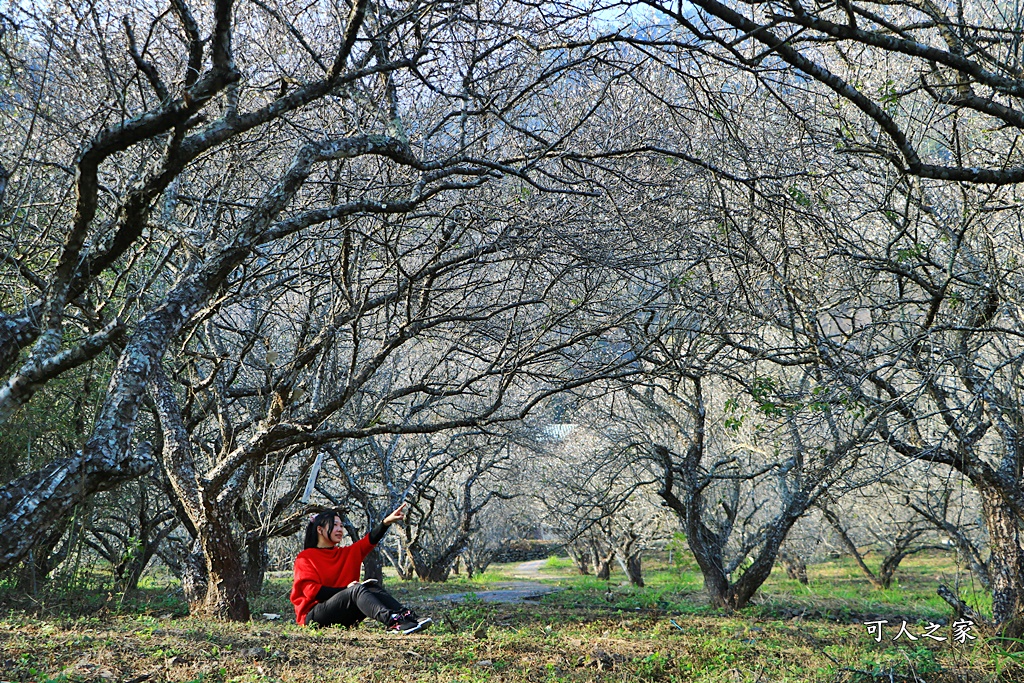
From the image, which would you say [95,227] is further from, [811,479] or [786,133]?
[811,479]

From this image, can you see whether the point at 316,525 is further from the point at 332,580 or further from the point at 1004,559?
the point at 1004,559

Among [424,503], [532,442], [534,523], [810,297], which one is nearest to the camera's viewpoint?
[810,297]

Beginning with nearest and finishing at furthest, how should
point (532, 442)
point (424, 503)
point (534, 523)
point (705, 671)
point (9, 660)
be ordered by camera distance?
1. point (9, 660)
2. point (705, 671)
3. point (532, 442)
4. point (424, 503)
5. point (534, 523)

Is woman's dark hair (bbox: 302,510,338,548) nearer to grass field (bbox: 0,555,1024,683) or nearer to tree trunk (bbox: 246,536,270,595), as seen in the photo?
grass field (bbox: 0,555,1024,683)

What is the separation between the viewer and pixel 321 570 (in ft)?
22.5

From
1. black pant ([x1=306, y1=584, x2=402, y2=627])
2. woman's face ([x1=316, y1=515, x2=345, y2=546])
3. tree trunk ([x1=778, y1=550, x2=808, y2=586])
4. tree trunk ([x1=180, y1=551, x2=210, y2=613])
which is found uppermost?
woman's face ([x1=316, y1=515, x2=345, y2=546])

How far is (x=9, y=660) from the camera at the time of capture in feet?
12.8

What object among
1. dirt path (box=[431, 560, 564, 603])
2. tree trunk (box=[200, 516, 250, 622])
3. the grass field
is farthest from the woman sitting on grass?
dirt path (box=[431, 560, 564, 603])

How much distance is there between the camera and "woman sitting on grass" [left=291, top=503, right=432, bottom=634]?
6.53 meters

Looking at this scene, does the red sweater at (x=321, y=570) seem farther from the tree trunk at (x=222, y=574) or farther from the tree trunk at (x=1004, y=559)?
the tree trunk at (x=1004, y=559)

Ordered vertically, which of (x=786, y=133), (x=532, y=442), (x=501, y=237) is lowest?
(x=532, y=442)

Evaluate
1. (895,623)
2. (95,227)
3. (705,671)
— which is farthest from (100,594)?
(895,623)

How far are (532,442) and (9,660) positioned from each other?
8725 millimetres

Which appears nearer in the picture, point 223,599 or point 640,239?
point 640,239
